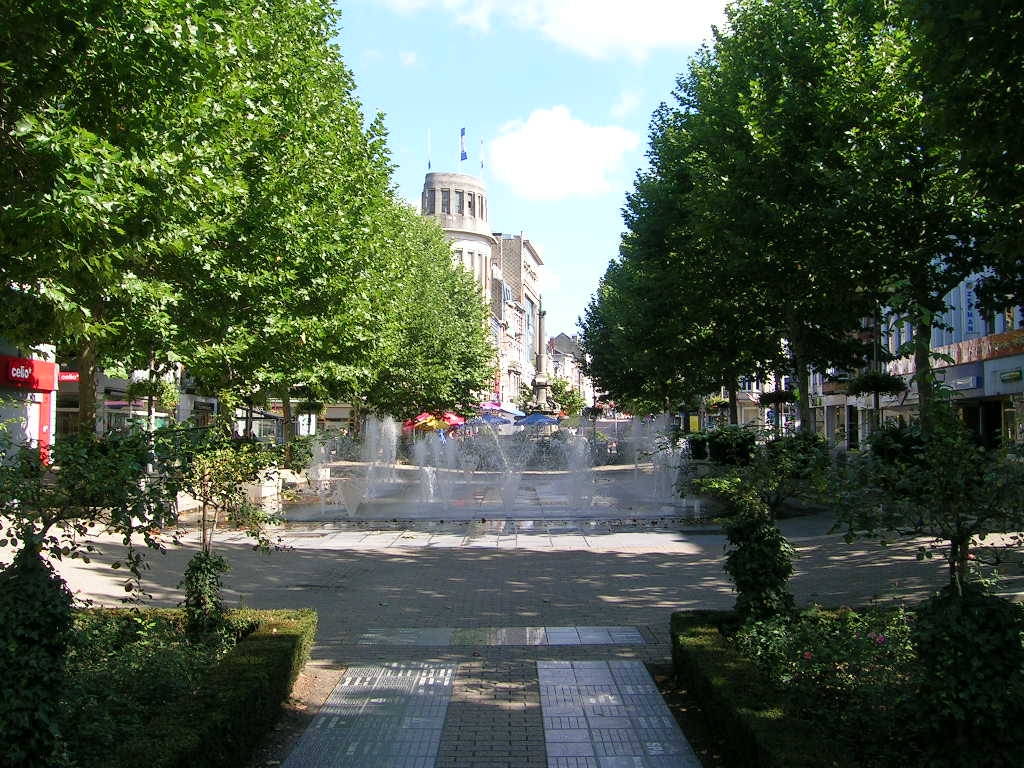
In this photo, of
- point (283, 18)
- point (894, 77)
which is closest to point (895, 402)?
point (894, 77)

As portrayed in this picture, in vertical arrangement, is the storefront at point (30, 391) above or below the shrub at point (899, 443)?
above

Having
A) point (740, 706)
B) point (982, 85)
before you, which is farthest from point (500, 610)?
point (982, 85)

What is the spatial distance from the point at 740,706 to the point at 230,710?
3001 mm

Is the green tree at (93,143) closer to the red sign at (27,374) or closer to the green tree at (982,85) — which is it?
the green tree at (982,85)

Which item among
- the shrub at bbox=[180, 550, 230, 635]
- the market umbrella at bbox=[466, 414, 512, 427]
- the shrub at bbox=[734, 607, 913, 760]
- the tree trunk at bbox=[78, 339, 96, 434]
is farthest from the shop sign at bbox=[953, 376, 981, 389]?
the shrub at bbox=[180, 550, 230, 635]

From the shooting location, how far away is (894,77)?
13.7 meters

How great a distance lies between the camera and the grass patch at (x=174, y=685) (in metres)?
4.66

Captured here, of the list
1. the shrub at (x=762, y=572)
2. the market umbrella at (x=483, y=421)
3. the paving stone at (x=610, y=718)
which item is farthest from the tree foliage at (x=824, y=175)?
the market umbrella at (x=483, y=421)

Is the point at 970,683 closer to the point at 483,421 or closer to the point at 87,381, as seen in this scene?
the point at 87,381

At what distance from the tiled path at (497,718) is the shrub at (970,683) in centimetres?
175

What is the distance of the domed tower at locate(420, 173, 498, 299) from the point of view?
3388 inches

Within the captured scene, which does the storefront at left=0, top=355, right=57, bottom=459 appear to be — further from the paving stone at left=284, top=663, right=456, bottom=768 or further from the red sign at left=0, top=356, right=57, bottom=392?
the paving stone at left=284, top=663, right=456, bottom=768

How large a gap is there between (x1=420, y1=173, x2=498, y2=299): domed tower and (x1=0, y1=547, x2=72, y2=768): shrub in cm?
8197

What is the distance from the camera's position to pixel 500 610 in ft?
34.2
